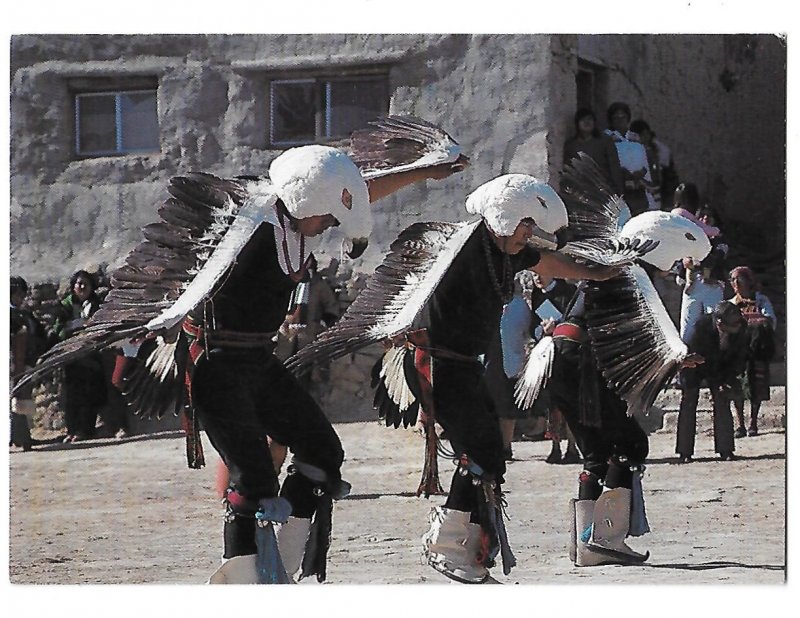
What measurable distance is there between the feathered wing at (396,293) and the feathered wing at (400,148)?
0.31 metres

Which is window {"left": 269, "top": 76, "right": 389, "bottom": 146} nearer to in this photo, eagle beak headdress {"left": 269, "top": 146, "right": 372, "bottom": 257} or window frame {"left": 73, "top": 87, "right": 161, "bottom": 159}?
window frame {"left": 73, "top": 87, "right": 161, "bottom": 159}

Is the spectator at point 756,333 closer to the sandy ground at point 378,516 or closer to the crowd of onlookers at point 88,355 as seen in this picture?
the sandy ground at point 378,516

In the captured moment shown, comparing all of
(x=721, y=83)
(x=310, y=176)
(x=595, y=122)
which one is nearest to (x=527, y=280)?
(x=595, y=122)

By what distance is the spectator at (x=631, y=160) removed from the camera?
303 inches

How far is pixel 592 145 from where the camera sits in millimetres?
7867

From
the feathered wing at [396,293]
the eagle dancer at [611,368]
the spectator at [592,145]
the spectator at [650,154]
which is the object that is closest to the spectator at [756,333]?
the spectator at [650,154]

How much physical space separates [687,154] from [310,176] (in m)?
3.68

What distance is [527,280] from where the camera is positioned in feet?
26.0

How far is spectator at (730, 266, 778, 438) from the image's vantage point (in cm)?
801

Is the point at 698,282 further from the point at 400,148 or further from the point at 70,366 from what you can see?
the point at 70,366

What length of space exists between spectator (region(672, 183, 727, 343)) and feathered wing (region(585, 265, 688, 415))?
1.96 m

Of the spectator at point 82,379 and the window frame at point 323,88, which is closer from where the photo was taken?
the spectator at point 82,379
